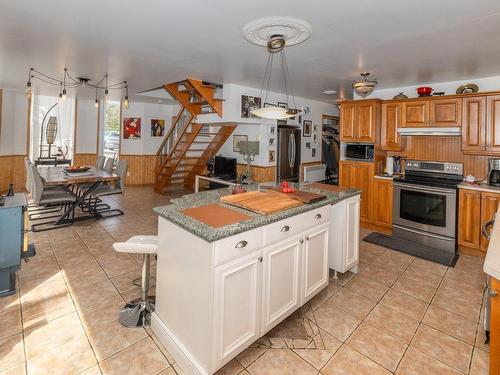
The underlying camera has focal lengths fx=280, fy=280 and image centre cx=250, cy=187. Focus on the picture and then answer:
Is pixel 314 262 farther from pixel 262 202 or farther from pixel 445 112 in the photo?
pixel 445 112

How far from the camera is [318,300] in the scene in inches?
102

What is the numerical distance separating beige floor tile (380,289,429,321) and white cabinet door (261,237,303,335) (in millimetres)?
996

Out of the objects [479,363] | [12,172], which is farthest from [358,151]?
[12,172]

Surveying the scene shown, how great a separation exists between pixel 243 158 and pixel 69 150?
4927 millimetres

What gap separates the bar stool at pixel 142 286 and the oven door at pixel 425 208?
141 inches

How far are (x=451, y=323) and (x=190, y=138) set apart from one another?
5.40 m

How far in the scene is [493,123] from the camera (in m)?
3.66

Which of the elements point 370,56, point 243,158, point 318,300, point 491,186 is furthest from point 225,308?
point 243,158

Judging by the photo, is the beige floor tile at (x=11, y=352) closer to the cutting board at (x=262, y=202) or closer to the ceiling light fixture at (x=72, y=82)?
the cutting board at (x=262, y=202)

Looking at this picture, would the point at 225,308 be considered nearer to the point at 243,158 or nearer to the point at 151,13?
the point at 151,13

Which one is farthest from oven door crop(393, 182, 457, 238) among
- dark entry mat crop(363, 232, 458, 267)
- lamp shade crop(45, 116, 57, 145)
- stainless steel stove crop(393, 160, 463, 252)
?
lamp shade crop(45, 116, 57, 145)

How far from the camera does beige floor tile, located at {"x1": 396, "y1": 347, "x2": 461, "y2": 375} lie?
71.1 inches

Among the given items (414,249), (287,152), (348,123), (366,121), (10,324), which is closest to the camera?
(10,324)

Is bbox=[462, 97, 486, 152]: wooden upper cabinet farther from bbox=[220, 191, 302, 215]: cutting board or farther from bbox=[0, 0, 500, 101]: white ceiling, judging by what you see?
bbox=[220, 191, 302, 215]: cutting board
